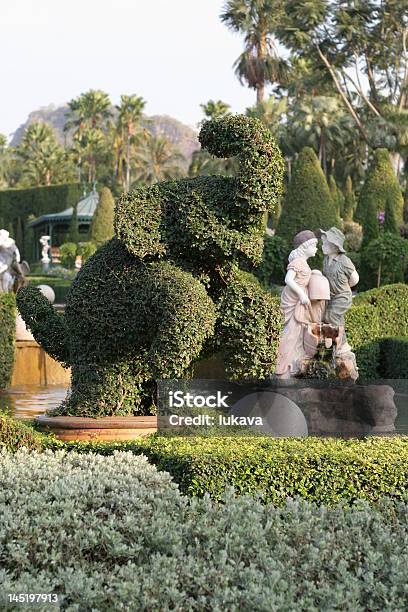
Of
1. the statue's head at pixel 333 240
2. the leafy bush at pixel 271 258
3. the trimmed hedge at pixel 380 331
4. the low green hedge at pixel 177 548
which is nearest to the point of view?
the low green hedge at pixel 177 548

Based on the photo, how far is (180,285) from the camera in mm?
6277

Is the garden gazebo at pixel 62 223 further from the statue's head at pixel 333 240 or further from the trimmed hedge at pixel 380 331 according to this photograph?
the statue's head at pixel 333 240

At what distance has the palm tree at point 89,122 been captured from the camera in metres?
68.8

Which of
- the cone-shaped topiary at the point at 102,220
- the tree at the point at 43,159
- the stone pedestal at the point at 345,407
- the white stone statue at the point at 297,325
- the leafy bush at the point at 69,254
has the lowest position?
the stone pedestal at the point at 345,407

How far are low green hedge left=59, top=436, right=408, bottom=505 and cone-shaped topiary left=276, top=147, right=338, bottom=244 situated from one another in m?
15.7

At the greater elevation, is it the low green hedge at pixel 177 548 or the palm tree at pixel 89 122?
the palm tree at pixel 89 122

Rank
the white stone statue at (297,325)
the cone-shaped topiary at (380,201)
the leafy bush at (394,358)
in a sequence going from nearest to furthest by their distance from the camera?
the white stone statue at (297,325) → the leafy bush at (394,358) → the cone-shaped topiary at (380,201)

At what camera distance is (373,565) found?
3.79 metres

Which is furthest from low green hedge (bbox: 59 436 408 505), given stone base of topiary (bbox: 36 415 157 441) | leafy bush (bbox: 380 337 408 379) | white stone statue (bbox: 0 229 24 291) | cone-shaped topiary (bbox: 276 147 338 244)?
cone-shaped topiary (bbox: 276 147 338 244)

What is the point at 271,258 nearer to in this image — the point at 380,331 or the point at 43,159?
the point at 380,331

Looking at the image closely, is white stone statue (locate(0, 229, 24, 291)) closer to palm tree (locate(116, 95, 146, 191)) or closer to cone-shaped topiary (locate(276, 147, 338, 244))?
cone-shaped topiary (locate(276, 147, 338, 244))

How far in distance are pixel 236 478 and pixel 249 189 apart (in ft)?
6.99

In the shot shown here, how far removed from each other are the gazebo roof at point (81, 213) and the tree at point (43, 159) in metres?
16.2

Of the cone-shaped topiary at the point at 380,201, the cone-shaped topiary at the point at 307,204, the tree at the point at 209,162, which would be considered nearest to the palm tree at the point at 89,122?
the tree at the point at 209,162
